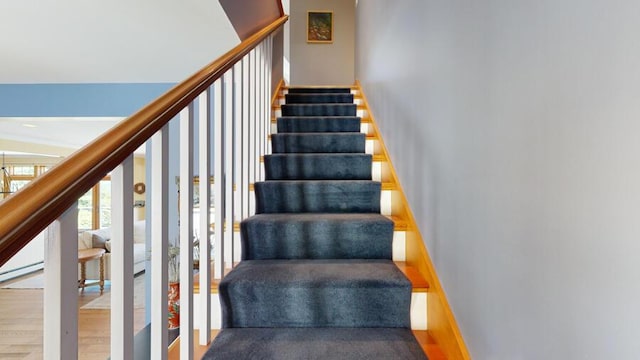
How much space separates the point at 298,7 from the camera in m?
5.60

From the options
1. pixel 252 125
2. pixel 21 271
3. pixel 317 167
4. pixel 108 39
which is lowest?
pixel 21 271

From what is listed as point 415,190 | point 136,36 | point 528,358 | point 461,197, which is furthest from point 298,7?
point 528,358

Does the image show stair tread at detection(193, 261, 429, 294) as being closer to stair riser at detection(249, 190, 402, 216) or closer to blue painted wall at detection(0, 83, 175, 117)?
stair riser at detection(249, 190, 402, 216)

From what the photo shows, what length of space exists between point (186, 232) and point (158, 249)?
0.46 feet

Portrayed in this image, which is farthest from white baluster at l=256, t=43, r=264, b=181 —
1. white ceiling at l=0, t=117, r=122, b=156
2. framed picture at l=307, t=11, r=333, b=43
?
framed picture at l=307, t=11, r=333, b=43

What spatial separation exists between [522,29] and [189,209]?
97 centimetres

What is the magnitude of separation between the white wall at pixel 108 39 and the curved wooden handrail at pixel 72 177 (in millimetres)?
1316

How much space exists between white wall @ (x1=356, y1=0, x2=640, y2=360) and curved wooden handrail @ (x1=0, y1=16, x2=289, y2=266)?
2.76ft

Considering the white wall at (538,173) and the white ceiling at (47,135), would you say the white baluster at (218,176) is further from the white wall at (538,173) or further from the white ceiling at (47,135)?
the white ceiling at (47,135)

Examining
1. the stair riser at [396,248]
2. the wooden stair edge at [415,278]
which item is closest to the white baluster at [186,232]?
the stair riser at [396,248]

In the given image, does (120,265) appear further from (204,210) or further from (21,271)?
(21,271)

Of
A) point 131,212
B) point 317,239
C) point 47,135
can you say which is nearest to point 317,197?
point 317,239

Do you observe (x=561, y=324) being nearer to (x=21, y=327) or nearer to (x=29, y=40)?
(x=29, y=40)

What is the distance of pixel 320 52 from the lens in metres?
5.61
